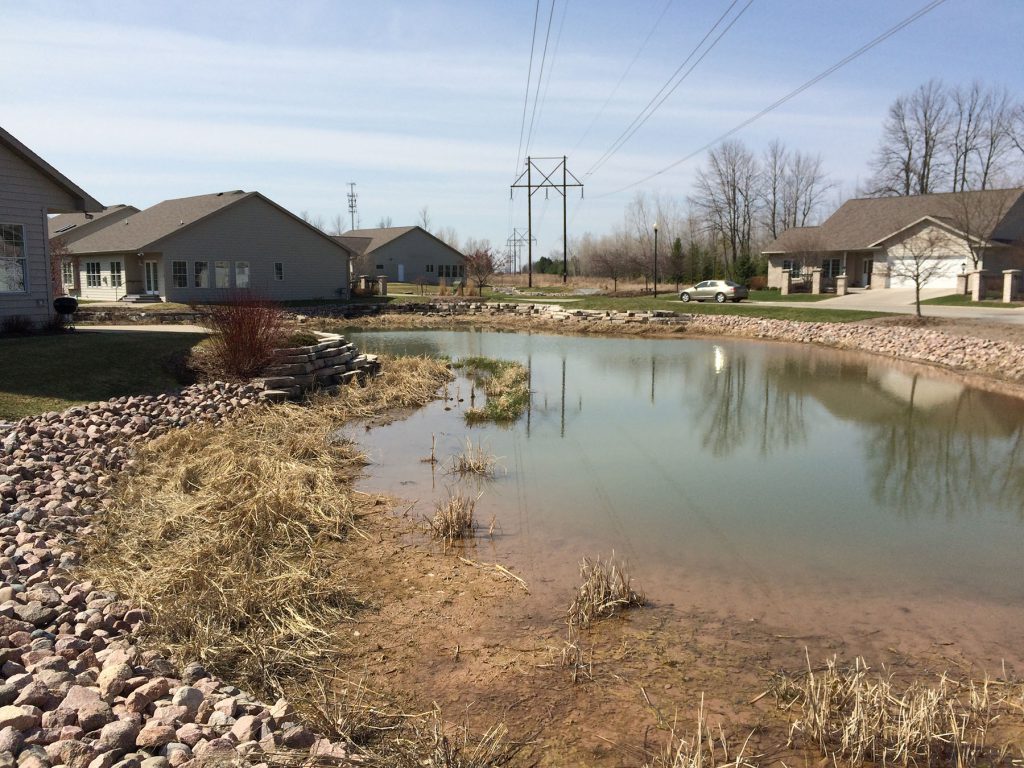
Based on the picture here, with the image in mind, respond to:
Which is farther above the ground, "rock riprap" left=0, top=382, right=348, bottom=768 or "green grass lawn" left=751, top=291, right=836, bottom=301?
"green grass lawn" left=751, top=291, right=836, bottom=301

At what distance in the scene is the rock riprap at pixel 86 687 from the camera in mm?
3793

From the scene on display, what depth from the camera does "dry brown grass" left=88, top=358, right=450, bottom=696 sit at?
5.36 m

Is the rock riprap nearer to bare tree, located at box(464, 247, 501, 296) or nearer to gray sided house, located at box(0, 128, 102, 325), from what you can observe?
gray sided house, located at box(0, 128, 102, 325)

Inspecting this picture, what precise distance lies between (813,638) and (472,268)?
162 ft

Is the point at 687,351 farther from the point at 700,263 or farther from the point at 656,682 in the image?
the point at 700,263

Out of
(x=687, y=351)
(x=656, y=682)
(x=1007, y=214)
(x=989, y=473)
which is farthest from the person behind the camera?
(x=1007, y=214)

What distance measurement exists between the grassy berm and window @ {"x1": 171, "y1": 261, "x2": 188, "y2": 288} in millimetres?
27671

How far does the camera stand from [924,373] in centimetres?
1977

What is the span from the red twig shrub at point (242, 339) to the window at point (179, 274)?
75.3ft

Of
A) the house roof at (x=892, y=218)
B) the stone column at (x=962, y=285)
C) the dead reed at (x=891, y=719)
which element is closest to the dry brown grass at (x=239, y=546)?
the dead reed at (x=891, y=719)

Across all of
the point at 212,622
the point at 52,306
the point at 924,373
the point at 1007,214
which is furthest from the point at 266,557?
the point at 1007,214

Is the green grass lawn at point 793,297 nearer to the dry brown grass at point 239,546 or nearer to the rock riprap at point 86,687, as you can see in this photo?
the dry brown grass at point 239,546

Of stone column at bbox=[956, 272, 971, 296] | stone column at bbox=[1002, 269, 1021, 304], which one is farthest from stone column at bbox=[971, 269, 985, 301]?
stone column at bbox=[956, 272, 971, 296]

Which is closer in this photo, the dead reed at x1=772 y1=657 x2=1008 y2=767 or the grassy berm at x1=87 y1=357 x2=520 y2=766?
the dead reed at x1=772 y1=657 x2=1008 y2=767
